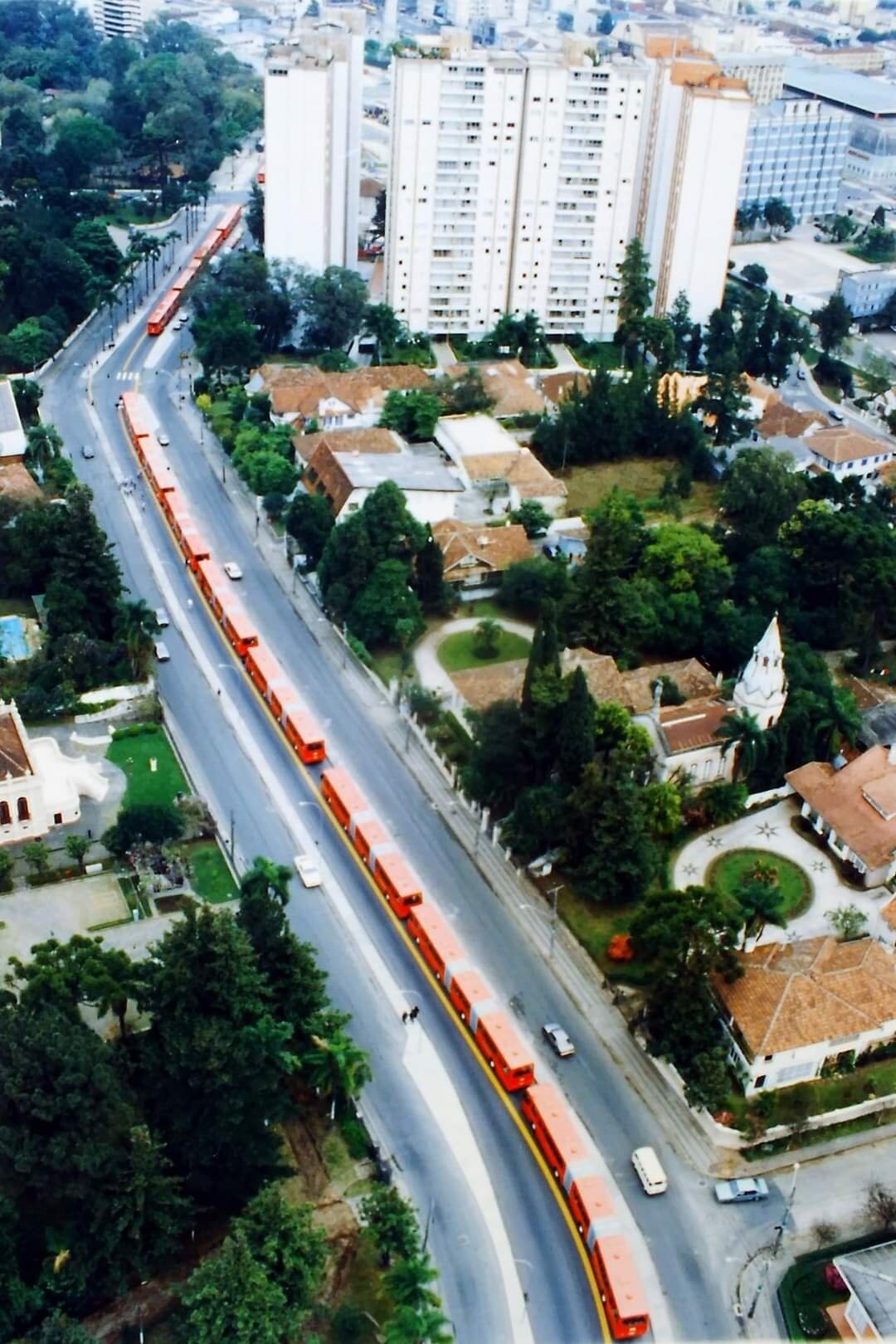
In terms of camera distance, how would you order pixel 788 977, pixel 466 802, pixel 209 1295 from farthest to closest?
pixel 466 802 → pixel 788 977 → pixel 209 1295

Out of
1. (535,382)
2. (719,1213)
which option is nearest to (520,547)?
(535,382)

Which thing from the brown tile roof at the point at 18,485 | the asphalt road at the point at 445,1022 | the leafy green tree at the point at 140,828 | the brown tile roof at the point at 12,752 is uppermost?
the brown tile roof at the point at 12,752

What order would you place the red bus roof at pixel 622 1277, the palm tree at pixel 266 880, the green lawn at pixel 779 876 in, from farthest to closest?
the green lawn at pixel 779 876
the palm tree at pixel 266 880
the red bus roof at pixel 622 1277

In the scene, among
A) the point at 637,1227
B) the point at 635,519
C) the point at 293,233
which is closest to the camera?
the point at 637,1227

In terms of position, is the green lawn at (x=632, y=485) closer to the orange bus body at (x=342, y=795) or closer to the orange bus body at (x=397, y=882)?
the orange bus body at (x=342, y=795)

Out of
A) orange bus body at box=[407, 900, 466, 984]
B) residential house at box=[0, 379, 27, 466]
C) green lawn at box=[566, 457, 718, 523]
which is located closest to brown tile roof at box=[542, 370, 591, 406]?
green lawn at box=[566, 457, 718, 523]

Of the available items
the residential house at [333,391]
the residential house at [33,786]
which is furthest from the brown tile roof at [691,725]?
the residential house at [333,391]

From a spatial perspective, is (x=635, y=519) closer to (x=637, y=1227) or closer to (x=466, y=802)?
(x=466, y=802)
